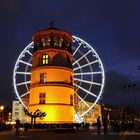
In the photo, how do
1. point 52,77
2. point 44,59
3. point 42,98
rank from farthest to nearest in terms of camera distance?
1. point 44,59
2. point 52,77
3. point 42,98

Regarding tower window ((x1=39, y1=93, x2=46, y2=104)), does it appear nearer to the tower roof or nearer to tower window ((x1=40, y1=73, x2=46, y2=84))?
tower window ((x1=40, y1=73, x2=46, y2=84))

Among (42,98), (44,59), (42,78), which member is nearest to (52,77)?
(42,78)

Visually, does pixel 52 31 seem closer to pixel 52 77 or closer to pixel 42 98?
pixel 52 77

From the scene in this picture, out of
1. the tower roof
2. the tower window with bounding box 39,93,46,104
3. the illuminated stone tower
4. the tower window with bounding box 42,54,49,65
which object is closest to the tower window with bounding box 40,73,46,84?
the illuminated stone tower

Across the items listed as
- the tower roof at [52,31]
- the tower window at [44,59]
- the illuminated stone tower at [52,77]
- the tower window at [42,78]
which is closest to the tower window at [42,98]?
the illuminated stone tower at [52,77]

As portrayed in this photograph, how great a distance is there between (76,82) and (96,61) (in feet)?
20.0

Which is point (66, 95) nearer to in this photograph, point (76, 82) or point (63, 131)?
point (76, 82)

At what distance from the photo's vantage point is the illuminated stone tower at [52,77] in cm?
5456

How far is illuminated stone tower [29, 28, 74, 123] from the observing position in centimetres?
5456

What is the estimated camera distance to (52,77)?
183 ft

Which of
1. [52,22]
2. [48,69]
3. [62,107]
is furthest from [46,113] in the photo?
[52,22]

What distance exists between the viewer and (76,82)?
2473 inches

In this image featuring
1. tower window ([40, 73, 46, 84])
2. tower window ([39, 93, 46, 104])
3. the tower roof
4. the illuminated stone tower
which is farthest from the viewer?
the tower roof

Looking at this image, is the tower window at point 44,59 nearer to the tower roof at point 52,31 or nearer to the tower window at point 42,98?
the tower roof at point 52,31
